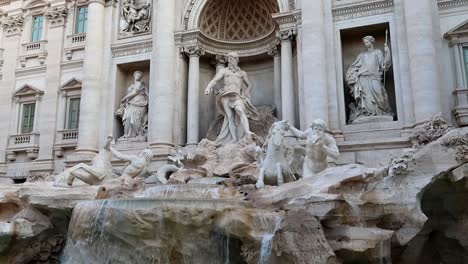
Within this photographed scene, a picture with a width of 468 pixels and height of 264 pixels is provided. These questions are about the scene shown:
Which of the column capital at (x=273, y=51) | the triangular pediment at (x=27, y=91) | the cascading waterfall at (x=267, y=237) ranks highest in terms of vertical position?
the column capital at (x=273, y=51)

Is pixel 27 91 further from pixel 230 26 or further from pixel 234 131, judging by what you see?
pixel 234 131

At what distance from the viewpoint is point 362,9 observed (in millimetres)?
14570

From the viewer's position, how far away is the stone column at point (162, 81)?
15.6m

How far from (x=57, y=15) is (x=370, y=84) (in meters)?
13.9

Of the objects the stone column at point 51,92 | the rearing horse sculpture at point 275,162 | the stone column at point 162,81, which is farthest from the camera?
the stone column at point 51,92

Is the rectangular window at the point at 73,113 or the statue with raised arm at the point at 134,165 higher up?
the rectangular window at the point at 73,113

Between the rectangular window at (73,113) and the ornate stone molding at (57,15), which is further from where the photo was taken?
the ornate stone molding at (57,15)

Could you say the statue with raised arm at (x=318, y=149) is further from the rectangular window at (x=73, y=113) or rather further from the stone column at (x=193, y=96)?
the rectangular window at (x=73, y=113)

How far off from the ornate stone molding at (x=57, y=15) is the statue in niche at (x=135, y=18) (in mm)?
3570

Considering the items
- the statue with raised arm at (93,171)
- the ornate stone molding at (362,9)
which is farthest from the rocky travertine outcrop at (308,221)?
the ornate stone molding at (362,9)

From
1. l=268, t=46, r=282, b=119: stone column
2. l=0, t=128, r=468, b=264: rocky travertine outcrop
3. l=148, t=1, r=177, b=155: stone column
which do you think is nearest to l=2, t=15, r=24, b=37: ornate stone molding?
l=148, t=1, r=177, b=155: stone column

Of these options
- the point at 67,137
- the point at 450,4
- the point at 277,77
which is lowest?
the point at 67,137

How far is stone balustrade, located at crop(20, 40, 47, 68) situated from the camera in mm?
19903

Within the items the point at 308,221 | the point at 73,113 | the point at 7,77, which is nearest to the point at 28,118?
the point at 7,77
